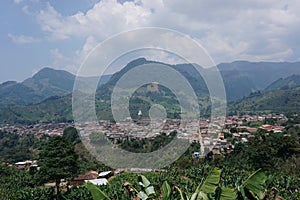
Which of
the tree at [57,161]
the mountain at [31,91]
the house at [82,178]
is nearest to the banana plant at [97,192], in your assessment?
the tree at [57,161]

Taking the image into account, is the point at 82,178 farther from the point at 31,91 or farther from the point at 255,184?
the point at 31,91

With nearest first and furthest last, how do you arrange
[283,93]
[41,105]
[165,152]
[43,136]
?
[165,152]
[43,136]
[283,93]
[41,105]

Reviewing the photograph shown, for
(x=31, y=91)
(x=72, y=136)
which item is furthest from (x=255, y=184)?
(x=31, y=91)

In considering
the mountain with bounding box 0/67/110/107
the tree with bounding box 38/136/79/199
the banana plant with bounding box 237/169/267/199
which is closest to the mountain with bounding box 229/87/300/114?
the tree with bounding box 38/136/79/199

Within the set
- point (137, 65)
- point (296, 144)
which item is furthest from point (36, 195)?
point (296, 144)

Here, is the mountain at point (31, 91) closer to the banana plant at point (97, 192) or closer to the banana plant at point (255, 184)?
the banana plant at point (97, 192)

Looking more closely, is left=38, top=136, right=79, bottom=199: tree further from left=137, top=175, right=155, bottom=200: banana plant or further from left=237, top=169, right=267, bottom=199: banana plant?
left=237, top=169, right=267, bottom=199: banana plant

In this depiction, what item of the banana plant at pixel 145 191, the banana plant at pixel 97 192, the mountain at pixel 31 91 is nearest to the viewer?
the banana plant at pixel 97 192

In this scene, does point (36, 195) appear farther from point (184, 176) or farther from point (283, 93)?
point (283, 93)
